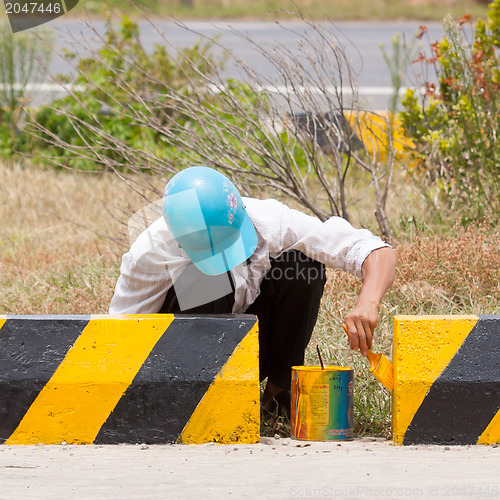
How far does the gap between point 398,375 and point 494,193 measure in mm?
2142

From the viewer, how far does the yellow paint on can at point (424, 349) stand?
106 inches

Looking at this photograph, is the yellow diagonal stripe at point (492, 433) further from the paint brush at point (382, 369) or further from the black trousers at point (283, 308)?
the black trousers at point (283, 308)

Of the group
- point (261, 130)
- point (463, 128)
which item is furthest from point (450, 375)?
point (463, 128)

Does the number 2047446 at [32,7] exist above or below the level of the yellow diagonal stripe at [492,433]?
above

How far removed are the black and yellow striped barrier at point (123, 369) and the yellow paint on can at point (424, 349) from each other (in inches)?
18.7

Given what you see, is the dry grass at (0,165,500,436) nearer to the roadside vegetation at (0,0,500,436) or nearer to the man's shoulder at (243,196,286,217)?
the roadside vegetation at (0,0,500,436)

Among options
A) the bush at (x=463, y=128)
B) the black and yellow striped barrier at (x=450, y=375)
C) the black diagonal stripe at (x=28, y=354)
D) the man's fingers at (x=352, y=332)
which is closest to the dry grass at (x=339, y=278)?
the bush at (x=463, y=128)

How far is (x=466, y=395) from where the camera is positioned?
2.69m

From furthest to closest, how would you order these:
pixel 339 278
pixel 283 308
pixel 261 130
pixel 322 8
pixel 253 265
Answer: pixel 322 8, pixel 261 130, pixel 339 278, pixel 283 308, pixel 253 265

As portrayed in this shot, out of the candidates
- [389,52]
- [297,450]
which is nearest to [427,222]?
[297,450]

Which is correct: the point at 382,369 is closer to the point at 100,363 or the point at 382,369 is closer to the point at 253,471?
the point at 253,471

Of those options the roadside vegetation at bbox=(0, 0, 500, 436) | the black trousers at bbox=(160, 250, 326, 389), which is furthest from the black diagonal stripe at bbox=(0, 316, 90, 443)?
the roadside vegetation at bbox=(0, 0, 500, 436)

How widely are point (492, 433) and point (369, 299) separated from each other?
1.94 ft

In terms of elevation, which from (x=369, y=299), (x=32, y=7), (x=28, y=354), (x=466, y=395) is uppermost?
(x=32, y=7)
